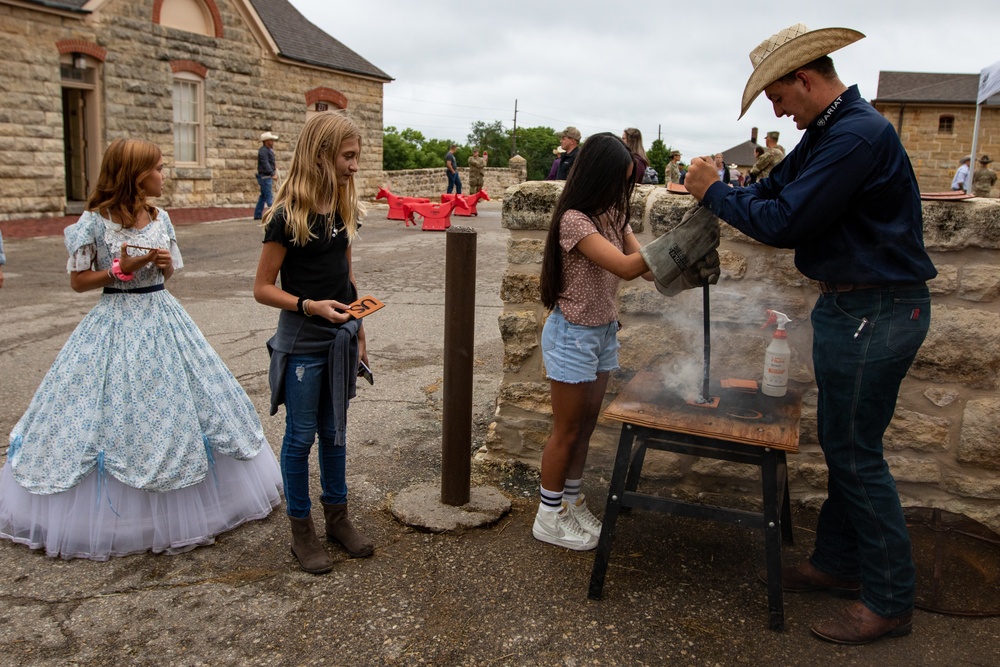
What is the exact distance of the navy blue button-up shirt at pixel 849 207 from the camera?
236cm

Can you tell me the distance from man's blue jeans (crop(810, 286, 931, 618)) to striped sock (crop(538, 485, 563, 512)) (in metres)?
1.04

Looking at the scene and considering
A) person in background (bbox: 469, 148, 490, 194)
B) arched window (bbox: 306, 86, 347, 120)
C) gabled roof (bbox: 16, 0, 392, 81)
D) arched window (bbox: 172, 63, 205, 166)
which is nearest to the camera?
arched window (bbox: 172, 63, 205, 166)

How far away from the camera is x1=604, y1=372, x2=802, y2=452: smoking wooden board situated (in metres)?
2.57

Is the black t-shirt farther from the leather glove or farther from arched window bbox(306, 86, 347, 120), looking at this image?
arched window bbox(306, 86, 347, 120)

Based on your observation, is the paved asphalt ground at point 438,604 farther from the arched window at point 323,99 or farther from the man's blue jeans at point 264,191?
the arched window at point 323,99

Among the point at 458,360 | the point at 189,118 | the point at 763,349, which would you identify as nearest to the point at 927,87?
the point at 189,118

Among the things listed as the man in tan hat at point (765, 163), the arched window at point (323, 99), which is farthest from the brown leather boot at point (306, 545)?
the arched window at point (323, 99)

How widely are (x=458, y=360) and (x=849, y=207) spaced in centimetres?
168

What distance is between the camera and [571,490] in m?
3.29

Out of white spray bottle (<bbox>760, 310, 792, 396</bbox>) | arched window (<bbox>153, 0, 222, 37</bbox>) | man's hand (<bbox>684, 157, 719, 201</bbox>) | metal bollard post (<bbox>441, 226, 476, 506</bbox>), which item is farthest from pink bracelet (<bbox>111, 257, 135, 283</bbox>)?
arched window (<bbox>153, 0, 222, 37</bbox>)

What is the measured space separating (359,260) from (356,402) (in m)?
6.74

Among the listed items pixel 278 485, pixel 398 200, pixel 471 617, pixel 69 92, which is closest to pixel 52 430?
pixel 278 485

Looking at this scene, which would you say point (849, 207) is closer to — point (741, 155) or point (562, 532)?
point (562, 532)

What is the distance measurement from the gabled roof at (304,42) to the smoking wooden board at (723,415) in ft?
62.3
